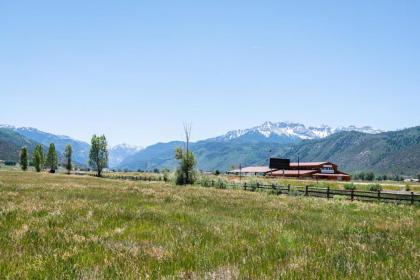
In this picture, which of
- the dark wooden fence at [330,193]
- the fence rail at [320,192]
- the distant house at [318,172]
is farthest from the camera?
the distant house at [318,172]

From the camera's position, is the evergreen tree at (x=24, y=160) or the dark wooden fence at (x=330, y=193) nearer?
the dark wooden fence at (x=330, y=193)

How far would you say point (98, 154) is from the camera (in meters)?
146

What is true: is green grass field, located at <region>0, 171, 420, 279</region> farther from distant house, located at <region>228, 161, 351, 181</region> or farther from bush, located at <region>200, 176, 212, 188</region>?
distant house, located at <region>228, 161, 351, 181</region>

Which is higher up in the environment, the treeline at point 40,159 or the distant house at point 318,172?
the treeline at point 40,159

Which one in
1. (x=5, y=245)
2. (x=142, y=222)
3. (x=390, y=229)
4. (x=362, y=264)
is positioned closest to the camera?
(x=362, y=264)

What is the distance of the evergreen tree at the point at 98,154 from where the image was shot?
14600cm

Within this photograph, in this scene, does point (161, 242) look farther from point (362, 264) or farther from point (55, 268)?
point (362, 264)

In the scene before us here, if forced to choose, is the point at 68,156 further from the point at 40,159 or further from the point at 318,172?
the point at 318,172

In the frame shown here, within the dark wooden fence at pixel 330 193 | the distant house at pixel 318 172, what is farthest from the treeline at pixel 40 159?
the dark wooden fence at pixel 330 193

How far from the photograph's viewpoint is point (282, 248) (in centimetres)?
938

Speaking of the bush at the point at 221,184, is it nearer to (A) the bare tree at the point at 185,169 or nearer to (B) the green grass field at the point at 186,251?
(A) the bare tree at the point at 185,169

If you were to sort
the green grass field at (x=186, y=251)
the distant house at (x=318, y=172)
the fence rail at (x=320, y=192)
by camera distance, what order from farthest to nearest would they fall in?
the distant house at (x=318, y=172) < the fence rail at (x=320, y=192) < the green grass field at (x=186, y=251)

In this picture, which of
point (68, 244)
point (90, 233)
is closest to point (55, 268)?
point (68, 244)

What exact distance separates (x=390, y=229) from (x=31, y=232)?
12.0 m
